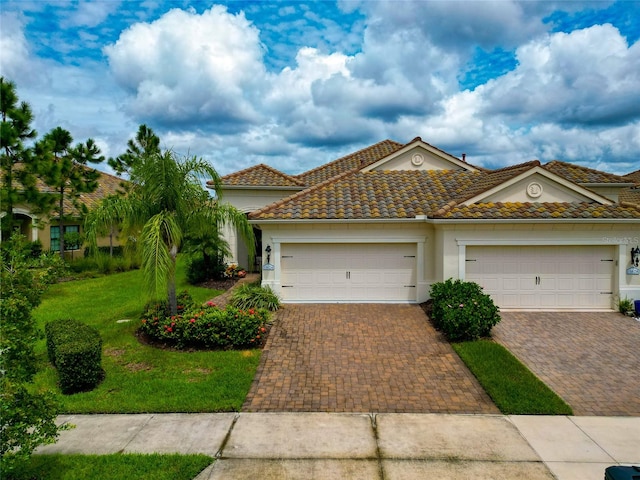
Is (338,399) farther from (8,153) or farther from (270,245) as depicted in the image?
(8,153)

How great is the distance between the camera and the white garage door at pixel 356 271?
13.9 m

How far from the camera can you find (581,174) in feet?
60.0

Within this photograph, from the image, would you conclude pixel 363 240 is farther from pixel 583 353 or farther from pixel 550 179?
pixel 583 353

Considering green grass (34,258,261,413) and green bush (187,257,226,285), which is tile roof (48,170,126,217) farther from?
green grass (34,258,261,413)

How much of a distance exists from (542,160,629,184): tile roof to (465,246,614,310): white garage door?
19.3 feet

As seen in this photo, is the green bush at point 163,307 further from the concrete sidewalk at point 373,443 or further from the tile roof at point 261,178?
the tile roof at point 261,178

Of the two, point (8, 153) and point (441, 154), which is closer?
point (8, 153)

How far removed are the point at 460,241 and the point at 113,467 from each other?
10701 mm

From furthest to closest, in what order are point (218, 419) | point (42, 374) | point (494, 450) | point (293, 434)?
1. point (42, 374)
2. point (218, 419)
3. point (293, 434)
4. point (494, 450)

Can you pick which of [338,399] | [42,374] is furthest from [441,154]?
[42,374]

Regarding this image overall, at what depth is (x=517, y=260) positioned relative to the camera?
13000 millimetres

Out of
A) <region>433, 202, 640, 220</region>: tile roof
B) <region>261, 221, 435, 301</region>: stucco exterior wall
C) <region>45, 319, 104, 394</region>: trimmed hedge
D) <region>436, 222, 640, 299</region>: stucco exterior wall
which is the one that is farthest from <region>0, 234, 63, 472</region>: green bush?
<region>436, 222, 640, 299</region>: stucco exterior wall

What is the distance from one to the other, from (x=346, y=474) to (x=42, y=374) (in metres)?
6.96

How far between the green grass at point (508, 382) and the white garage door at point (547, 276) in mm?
3602
